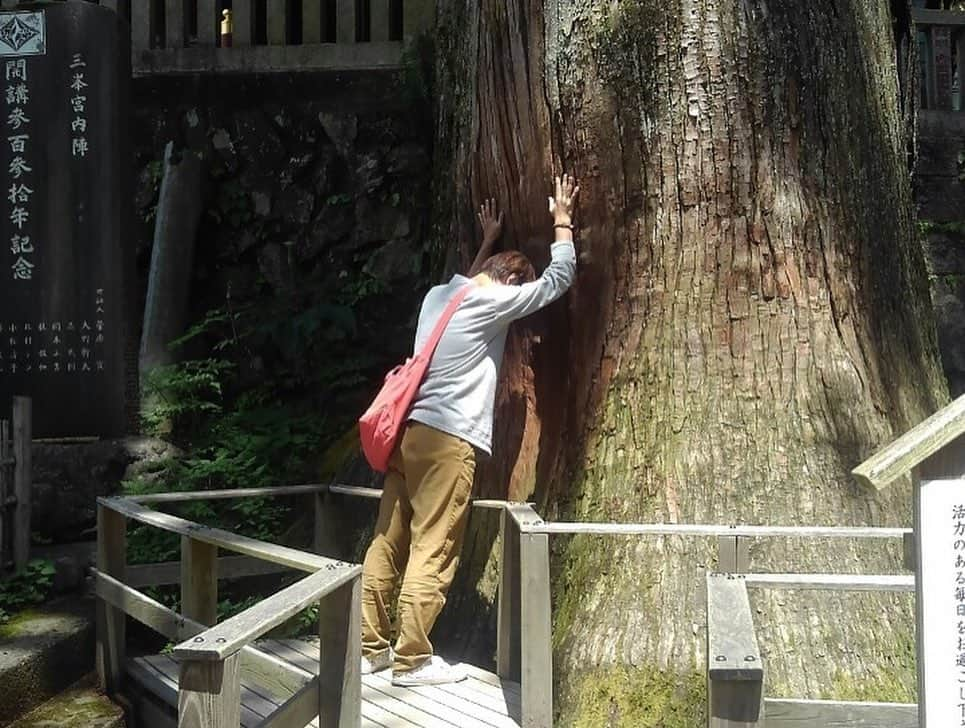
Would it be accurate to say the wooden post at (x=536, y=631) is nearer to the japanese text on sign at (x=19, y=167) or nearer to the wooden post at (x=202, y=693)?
the wooden post at (x=202, y=693)

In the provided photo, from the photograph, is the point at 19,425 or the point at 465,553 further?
the point at 19,425

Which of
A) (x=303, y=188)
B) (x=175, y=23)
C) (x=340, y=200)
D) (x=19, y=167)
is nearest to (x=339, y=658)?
(x=19, y=167)

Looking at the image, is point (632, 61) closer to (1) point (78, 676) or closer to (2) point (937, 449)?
(2) point (937, 449)

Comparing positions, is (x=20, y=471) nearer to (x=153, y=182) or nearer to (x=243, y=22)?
(x=153, y=182)

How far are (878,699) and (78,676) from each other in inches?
154

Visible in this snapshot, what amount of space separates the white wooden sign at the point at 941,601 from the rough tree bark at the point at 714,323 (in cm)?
173

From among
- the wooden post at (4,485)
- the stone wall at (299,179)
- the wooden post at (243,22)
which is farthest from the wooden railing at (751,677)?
the wooden post at (243,22)

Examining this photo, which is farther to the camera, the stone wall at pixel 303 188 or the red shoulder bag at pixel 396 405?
the stone wall at pixel 303 188

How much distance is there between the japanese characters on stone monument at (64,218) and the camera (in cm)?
687

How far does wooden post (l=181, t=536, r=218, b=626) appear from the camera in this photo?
4.52 meters

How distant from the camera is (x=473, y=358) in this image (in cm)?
443

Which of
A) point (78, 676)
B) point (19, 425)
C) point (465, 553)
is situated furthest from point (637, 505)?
point (19, 425)

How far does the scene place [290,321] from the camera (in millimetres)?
8266

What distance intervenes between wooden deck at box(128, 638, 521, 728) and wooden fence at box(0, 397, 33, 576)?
1.53 metres
